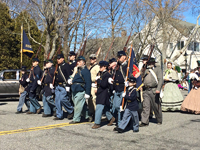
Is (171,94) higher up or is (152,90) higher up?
(152,90)

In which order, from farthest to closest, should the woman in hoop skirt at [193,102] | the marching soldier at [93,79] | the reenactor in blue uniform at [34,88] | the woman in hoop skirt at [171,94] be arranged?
1. the woman in hoop skirt at [171,94]
2. the woman in hoop skirt at [193,102]
3. the reenactor in blue uniform at [34,88]
4. the marching soldier at [93,79]

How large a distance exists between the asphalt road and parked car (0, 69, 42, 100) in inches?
265

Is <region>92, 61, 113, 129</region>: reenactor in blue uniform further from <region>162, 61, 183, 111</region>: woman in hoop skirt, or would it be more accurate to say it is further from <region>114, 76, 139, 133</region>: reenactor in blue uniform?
<region>162, 61, 183, 111</region>: woman in hoop skirt

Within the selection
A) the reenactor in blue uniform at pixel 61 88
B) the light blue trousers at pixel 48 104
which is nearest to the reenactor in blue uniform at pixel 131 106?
the reenactor in blue uniform at pixel 61 88

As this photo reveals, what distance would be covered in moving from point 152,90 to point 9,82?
9224mm

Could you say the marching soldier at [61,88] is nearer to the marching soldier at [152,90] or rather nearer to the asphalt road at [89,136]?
the asphalt road at [89,136]

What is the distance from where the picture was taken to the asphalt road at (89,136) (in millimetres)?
5168

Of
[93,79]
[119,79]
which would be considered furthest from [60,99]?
[119,79]

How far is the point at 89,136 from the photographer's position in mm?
5938

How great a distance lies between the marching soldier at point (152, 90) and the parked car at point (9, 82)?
29.1 feet

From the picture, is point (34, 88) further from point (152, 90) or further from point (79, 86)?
→ point (152, 90)

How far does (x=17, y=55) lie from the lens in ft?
72.0

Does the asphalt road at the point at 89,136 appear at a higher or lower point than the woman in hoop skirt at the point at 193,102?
lower

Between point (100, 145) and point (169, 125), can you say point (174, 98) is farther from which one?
point (100, 145)
